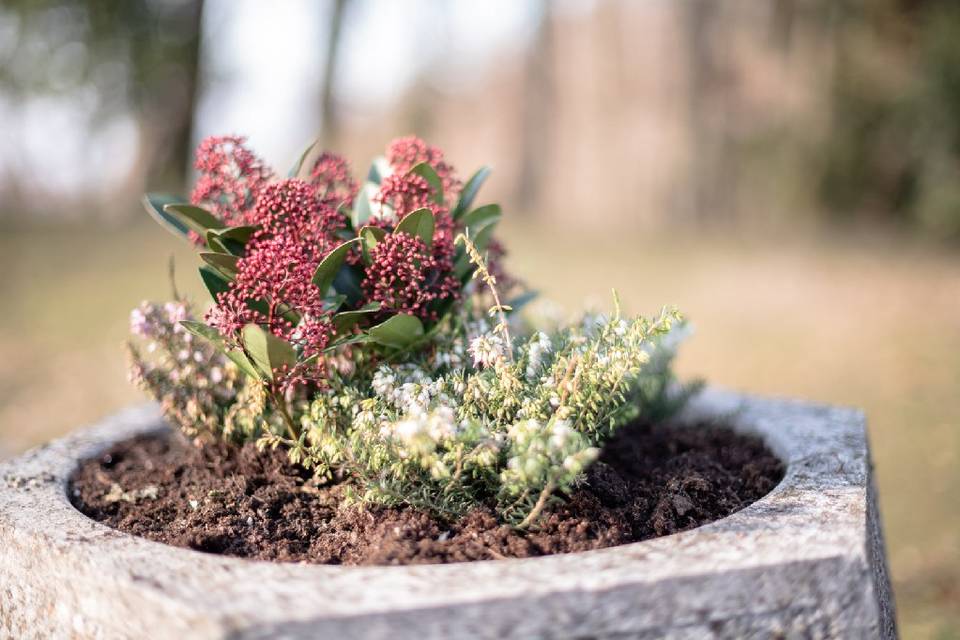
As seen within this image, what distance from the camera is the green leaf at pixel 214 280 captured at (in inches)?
84.5

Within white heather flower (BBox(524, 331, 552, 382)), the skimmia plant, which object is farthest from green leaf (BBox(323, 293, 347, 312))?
white heather flower (BBox(524, 331, 552, 382))

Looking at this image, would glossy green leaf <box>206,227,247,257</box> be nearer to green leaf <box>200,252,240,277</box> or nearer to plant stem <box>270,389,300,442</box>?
green leaf <box>200,252,240,277</box>

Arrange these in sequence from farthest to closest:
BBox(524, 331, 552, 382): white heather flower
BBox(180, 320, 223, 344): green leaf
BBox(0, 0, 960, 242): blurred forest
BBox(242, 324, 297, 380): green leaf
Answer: BBox(0, 0, 960, 242): blurred forest, BBox(524, 331, 552, 382): white heather flower, BBox(180, 320, 223, 344): green leaf, BBox(242, 324, 297, 380): green leaf

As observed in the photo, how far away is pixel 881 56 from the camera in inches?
404

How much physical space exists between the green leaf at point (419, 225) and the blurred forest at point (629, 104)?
9.00 metres

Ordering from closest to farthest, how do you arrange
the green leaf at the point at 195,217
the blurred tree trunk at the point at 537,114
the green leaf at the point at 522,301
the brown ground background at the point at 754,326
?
the green leaf at the point at 195,217 → the green leaf at the point at 522,301 → the brown ground background at the point at 754,326 → the blurred tree trunk at the point at 537,114

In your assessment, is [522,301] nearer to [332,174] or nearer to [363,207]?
[363,207]

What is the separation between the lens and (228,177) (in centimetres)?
234

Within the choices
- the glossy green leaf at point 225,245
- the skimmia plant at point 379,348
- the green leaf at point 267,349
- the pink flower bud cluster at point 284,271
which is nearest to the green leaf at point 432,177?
the skimmia plant at point 379,348

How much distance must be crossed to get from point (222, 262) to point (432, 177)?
62 cm

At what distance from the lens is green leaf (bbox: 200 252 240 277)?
210 centimetres

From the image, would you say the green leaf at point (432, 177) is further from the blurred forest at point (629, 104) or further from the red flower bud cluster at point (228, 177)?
the blurred forest at point (629, 104)

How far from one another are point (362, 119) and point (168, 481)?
11.9m

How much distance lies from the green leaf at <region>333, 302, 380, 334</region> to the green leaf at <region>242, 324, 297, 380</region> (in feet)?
0.50
